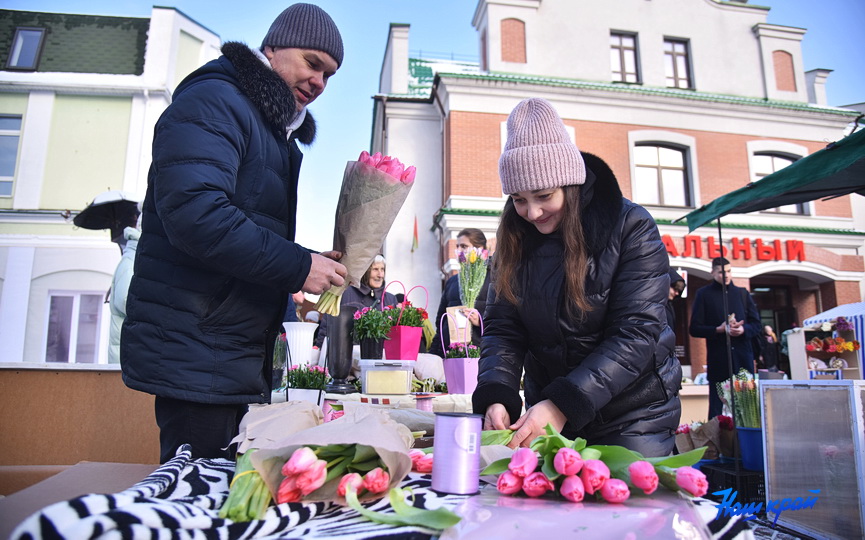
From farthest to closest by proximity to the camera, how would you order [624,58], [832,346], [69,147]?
[624,58] → [69,147] → [832,346]

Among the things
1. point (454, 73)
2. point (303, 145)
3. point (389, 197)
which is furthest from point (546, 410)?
point (454, 73)

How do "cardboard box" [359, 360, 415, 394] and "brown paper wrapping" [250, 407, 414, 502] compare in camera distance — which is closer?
"brown paper wrapping" [250, 407, 414, 502]

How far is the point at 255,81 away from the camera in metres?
1.62

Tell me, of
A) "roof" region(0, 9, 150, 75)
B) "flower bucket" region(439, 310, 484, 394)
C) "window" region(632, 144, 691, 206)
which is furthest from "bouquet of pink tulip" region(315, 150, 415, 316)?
"roof" region(0, 9, 150, 75)

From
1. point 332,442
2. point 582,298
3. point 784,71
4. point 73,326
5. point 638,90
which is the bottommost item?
point 332,442

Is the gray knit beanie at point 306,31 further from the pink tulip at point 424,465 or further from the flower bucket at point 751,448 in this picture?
the flower bucket at point 751,448

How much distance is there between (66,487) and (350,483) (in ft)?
2.01

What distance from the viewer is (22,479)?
6.95 ft

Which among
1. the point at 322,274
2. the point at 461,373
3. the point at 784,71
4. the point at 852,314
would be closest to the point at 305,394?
the point at 461,373

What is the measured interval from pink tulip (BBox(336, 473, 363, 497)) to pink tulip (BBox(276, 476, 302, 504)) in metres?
0.08

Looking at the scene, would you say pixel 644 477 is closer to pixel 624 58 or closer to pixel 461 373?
pixel 461 373

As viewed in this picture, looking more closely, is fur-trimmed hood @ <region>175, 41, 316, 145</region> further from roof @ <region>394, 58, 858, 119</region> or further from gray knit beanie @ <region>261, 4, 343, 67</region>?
roof @ <region>394, 58, 858, 119</region>

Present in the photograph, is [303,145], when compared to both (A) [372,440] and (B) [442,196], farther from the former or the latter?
(B) [442,196]

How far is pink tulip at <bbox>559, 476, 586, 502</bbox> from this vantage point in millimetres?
929
